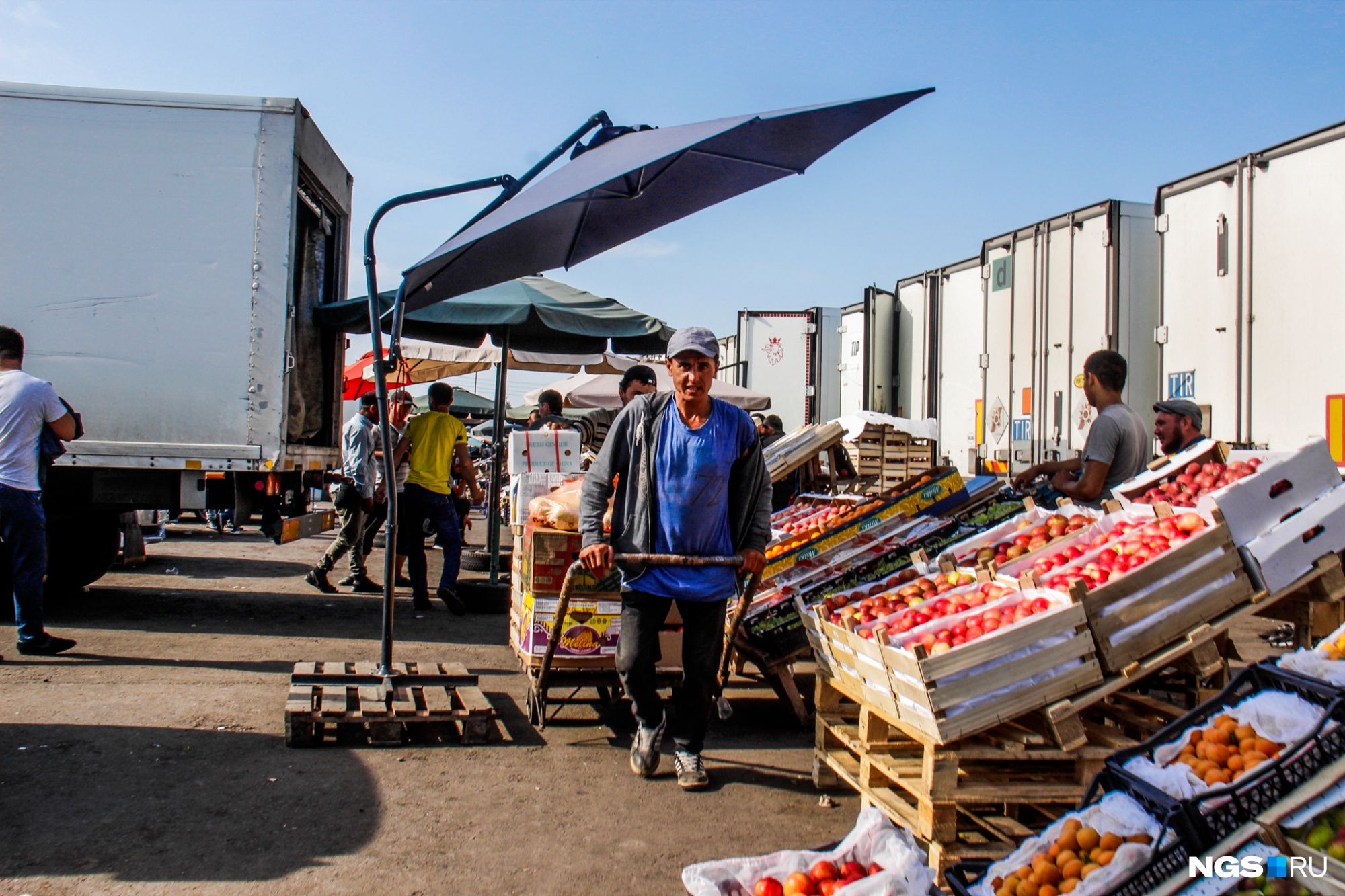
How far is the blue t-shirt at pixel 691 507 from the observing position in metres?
4.26

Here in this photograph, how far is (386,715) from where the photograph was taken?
470 centimetres

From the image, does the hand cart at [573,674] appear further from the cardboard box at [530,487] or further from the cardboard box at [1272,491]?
the cardboard box at [1272,491]

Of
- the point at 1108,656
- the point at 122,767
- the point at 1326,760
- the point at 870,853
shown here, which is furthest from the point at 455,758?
the point at 1326,760

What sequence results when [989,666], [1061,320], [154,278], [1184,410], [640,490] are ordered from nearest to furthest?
[989,666], [640,490], [1184,410], [154,278], [1061,320]

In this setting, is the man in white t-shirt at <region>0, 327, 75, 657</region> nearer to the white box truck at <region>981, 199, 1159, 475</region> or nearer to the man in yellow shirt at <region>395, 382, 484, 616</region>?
the man in yellow shirt at <region>395, 382, 484, 616</region>

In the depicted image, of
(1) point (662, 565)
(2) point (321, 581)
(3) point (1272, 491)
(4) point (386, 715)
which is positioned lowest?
Answer: (4) point (386, 715)

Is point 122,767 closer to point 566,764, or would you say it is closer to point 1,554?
point 566,764

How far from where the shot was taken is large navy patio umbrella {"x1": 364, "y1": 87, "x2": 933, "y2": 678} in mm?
4513

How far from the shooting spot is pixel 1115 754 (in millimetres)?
2723

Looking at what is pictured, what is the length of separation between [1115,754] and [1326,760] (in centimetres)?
52

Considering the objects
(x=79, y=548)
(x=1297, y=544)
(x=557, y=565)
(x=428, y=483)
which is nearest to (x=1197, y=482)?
(x=1297, y=544)

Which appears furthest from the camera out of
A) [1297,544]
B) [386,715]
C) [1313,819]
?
[386,715]

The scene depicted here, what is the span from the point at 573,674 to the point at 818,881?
269 cm

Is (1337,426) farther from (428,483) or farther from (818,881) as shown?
(428,483)
